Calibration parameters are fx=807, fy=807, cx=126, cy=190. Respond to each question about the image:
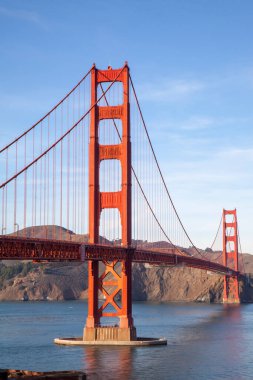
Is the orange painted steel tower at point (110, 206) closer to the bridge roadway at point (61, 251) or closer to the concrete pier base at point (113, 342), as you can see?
the concrete pier base at point (113, 342)

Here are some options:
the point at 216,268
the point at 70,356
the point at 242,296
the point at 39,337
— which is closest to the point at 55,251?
the point at 70,356

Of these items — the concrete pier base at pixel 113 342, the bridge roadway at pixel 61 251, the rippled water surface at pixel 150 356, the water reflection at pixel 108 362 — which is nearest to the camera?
the bridge roadway at pixel 61 251

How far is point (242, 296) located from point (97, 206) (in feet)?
398

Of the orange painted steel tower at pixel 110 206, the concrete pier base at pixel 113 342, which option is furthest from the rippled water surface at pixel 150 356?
the orange painted steel tower at pixel 110 206

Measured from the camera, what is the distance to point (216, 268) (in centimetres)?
12538

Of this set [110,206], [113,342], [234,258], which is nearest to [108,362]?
[113,342]

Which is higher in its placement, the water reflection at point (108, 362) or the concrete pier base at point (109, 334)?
the concrete pier base at point (109, 334)

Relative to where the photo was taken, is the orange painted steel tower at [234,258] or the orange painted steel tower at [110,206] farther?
the orange painted steel tower at [234,258]

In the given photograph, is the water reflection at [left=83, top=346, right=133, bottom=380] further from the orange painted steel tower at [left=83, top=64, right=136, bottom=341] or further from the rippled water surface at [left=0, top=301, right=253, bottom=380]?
the orange painted steel tower at [left=83, top=64, right=136, bottom=341]

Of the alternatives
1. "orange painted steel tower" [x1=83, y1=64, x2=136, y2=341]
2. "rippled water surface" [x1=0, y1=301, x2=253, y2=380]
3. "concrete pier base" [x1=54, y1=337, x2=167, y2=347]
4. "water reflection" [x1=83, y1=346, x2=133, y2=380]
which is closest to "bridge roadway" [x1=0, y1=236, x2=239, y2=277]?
"orange painted steel tower" [x1=83, y1=64, x2=136, y2=341]

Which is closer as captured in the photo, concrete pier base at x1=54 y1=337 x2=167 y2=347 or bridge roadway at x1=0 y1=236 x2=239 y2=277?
bridge roadway at x1=0 y1=236 x2=239 y2=277

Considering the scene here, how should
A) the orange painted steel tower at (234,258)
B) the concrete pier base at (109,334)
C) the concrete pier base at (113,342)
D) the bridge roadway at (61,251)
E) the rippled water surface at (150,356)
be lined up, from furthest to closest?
the orange painted steel tower at (234,258) < the concrete pier base at (109,334) < the concrete pier base at (113,342) < the rippled water surface at (150,356) < the bridge roadway at (61,251)

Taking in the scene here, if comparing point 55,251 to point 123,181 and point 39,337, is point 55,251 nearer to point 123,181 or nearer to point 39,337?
point 123,181

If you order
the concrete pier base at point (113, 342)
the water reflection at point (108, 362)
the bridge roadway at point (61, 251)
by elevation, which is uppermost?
the bridge roadway at point (61, 251)
